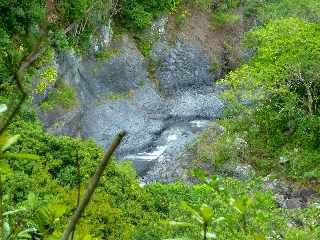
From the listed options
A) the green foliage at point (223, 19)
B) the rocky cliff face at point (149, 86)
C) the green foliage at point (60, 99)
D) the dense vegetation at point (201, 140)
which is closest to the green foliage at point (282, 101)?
the dense vegetation at point (201, 140)

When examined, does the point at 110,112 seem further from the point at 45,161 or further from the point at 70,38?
the point at 45,161

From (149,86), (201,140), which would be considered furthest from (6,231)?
(149,86)

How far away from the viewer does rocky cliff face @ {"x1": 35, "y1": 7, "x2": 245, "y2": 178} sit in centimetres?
2233

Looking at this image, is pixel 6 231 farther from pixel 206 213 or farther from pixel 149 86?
pixel 149 86

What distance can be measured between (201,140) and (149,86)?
5.24m

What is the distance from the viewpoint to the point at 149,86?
84.8 feet

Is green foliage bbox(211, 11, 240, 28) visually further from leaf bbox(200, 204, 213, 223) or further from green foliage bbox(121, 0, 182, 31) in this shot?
leaf bbox(200, 204, 213, 223)

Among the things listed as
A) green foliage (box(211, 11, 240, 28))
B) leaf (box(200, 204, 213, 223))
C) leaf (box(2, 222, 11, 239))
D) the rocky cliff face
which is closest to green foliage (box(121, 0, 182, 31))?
the rocky cliff face

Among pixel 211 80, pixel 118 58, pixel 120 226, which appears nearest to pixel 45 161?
pixel 120 226

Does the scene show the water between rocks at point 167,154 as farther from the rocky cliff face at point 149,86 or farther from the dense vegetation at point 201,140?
the dense vegetation at point 201,140

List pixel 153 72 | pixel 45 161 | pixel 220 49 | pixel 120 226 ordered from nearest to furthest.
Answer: pixel 120 226
pixel 45 161
pixel 153 72
pixel 220 49

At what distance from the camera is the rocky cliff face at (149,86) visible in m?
22.3

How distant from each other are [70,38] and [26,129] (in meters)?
8.33

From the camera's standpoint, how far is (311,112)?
20734 mm
